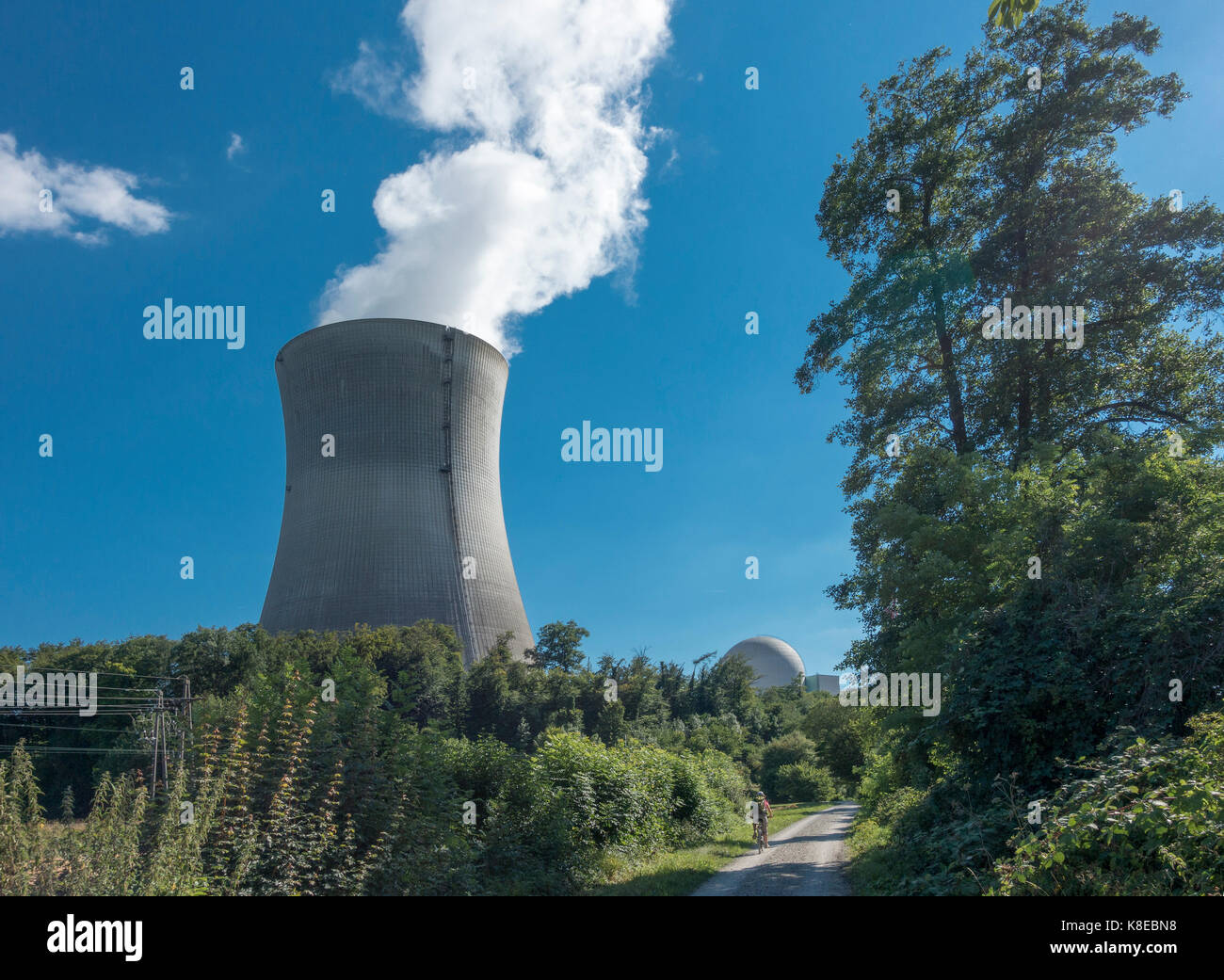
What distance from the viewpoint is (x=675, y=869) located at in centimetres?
1073

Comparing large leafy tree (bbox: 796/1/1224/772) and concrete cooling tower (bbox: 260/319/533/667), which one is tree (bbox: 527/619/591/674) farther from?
large leafy tree (bbox: 796/1/1224/772)

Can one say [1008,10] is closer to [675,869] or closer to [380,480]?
[675,869]

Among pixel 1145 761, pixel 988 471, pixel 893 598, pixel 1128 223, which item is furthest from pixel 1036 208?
pixel 1145 761

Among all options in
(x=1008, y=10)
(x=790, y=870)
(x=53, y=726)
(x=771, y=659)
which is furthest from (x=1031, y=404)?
(x=771, y=659)

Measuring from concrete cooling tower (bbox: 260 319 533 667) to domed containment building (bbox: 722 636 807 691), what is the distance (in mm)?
59907

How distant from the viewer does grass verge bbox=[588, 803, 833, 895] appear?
927 cm

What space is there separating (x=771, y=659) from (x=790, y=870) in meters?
77.6

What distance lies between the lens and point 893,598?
Result: 1070 centimetres

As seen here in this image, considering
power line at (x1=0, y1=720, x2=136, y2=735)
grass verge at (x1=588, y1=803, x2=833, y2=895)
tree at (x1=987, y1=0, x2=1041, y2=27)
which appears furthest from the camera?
power line at (x1=0, y1=720, x2=136, y2=735)

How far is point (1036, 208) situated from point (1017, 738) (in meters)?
10.3

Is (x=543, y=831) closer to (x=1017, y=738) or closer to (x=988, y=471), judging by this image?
(x=1017, y=738)

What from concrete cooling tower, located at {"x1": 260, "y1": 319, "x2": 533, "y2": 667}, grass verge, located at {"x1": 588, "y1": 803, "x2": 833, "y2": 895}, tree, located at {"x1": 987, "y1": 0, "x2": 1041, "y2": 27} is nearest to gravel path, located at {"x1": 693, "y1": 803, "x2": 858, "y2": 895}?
grass verge, located at {"x1": 588, "y1": 803, "x2": 833, "y2": 895}

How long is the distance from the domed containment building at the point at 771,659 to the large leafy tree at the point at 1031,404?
72221 mm
